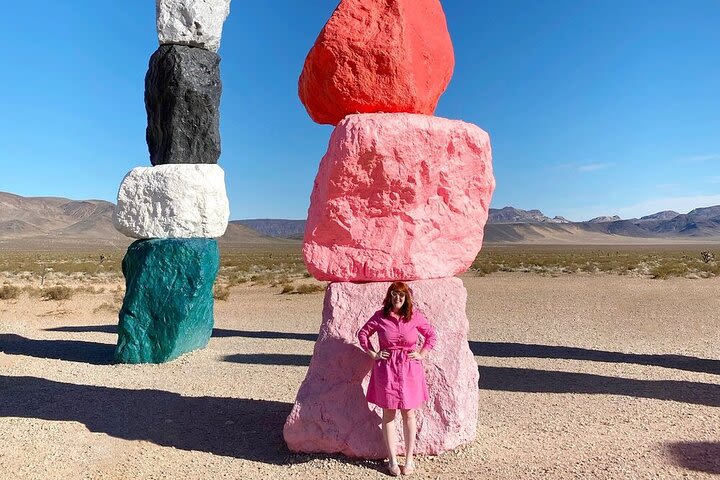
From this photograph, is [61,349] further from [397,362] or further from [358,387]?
[397,362]

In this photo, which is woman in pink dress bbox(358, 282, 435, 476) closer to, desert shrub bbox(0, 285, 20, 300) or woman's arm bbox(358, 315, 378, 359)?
woman's arm bbox(358, 315, 378, 359)

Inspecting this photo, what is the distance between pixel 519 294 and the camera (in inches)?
604

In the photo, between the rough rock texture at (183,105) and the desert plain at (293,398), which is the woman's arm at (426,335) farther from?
the rough rock texture at (183,105)

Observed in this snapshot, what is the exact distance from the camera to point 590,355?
8227 millimetres

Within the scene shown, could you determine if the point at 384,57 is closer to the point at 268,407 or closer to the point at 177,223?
the point at 268,407

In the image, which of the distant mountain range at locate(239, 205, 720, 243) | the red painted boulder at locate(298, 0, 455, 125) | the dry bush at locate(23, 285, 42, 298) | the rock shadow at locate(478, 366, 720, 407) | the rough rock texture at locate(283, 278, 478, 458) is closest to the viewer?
the rough rock texture at locate(283, 278, 478, 458)

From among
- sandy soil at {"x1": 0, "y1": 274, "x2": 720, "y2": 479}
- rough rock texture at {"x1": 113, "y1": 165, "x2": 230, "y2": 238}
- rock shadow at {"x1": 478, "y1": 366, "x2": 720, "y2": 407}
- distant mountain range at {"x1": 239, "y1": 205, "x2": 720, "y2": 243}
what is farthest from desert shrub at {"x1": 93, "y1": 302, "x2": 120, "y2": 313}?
distant mountain range at {"x1": 239, "y1": 205, "x2": 720, "y2": 243}

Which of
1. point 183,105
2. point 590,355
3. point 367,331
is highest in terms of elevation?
point 183,105

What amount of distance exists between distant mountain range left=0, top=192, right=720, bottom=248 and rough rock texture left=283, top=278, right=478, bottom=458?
258 ft

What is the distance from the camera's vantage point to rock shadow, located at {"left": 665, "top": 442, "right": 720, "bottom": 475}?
4043 mm

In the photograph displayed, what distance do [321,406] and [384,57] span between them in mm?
2552

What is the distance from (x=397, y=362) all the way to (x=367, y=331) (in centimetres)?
28

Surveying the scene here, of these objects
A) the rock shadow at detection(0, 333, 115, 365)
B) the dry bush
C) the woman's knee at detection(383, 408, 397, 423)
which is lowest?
the rock shadow at detection(0, 333, 115, 365)

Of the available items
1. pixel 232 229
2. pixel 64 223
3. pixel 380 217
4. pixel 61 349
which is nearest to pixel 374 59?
pixel 380 217
